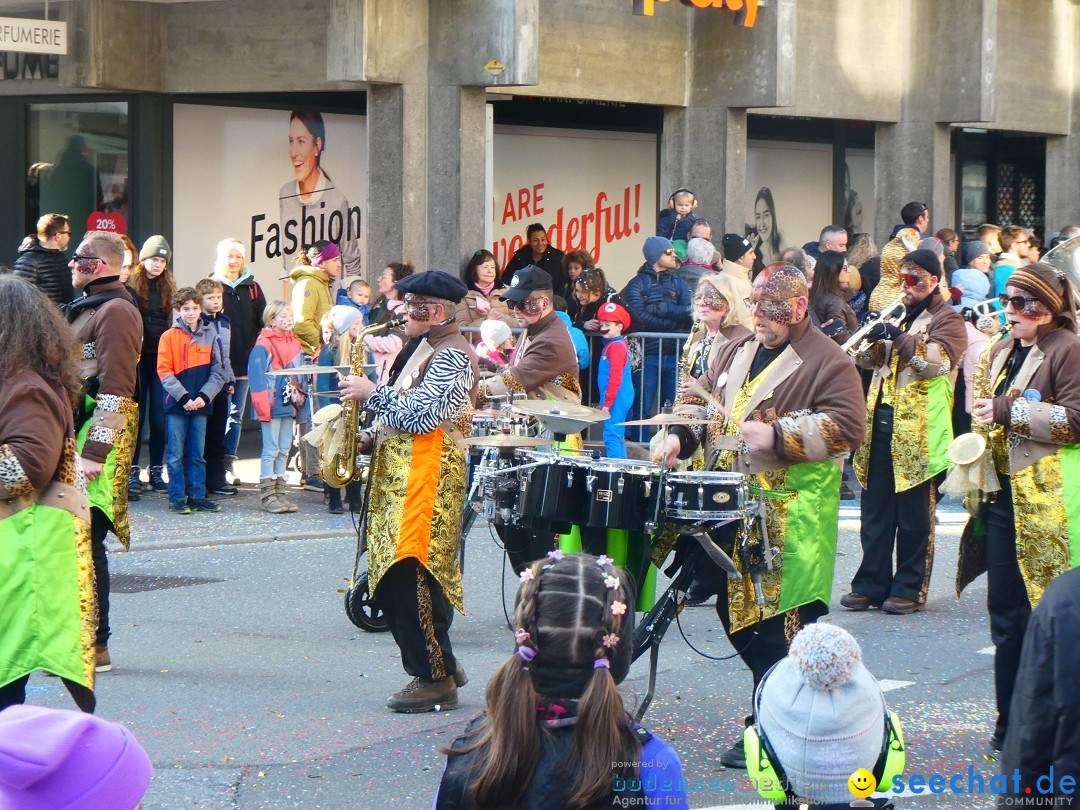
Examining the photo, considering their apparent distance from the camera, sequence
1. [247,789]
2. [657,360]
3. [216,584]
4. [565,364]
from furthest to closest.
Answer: [657,360] < [216,584] < [565,364] < [247,789]

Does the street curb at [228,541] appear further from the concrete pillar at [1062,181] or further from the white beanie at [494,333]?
the concrete pillar at [1062,181]

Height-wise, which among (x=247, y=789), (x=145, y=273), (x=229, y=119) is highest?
(x=229, y=119)

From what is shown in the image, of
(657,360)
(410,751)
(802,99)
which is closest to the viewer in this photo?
(410,751)

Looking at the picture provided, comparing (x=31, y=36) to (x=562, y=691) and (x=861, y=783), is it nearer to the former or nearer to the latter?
(x=861, y=783)

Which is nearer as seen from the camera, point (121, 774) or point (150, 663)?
point (121, 774)

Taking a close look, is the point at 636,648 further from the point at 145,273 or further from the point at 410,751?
the point at 145,273

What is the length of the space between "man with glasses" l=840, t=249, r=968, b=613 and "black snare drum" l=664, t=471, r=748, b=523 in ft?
10.5

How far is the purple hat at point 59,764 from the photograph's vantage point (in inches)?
93.8

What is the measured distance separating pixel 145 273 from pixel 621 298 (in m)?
4.02

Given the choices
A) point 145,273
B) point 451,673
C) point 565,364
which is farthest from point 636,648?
point 145,273

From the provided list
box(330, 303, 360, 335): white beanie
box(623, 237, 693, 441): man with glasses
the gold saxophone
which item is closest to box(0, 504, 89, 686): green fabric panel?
the gold saxophone

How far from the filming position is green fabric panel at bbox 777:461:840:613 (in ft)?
19.8

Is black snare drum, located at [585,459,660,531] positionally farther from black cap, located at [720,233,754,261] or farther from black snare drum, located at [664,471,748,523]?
black cap, located at [720,233,754,261]

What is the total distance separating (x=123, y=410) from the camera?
22.6 feet
